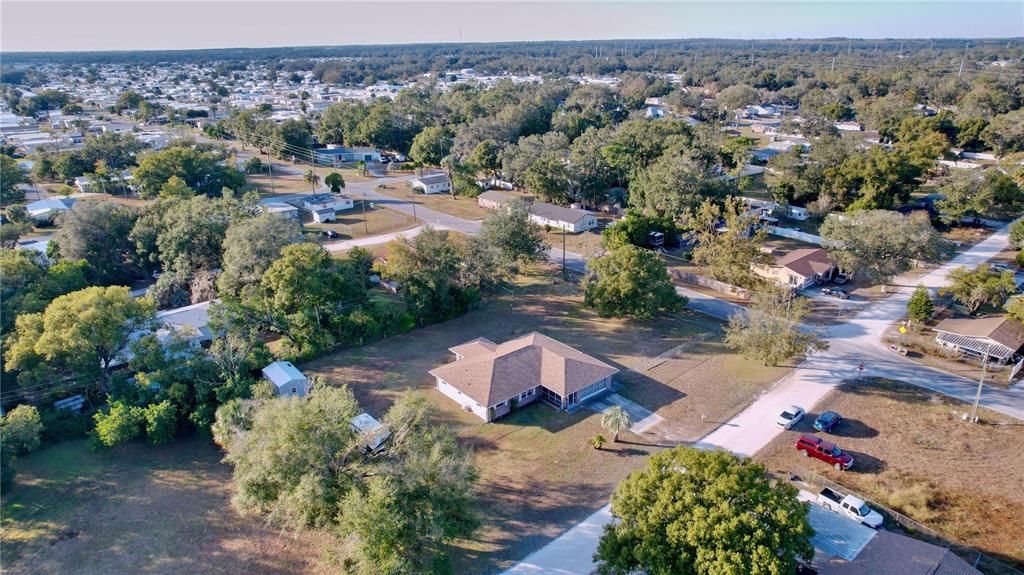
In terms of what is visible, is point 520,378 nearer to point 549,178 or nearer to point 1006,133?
point 549,178

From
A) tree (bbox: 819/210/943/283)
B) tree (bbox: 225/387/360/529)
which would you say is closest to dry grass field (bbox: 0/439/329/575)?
tree (bbox: 225/387/360/529)

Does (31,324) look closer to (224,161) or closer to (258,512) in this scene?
(258,512)

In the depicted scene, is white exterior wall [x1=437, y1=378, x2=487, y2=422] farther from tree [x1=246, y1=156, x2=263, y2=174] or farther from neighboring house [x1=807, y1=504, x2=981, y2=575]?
tree [x1=246, y1=156, x2=263, y2=174]

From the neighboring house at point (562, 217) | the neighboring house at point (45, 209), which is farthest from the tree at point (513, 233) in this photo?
the neighboring house at point (45, 209)

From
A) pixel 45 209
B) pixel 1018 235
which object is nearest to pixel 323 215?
pixel 45 209

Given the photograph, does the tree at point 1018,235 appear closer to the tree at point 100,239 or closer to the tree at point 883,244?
the tree at point 883,244
